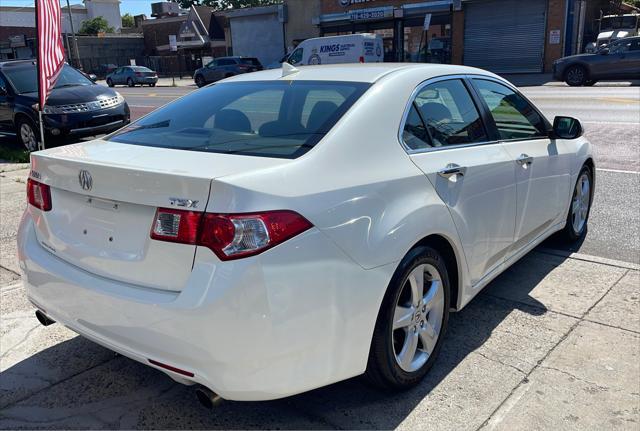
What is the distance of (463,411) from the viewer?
2.92m

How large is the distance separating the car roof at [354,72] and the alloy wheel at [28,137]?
8.80 m

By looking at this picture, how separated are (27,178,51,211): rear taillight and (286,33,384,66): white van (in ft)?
82.5

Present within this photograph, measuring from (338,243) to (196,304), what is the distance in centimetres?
62

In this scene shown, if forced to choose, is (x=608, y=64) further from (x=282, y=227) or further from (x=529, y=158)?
(x=282, y=227)

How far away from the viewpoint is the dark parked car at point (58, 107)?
1084 cm

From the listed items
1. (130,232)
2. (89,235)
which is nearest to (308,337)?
(130,232)

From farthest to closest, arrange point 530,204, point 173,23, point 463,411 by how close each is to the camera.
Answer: point 173,23, point 530,204, point 463,411

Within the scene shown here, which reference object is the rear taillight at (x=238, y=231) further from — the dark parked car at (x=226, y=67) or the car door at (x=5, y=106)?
the dark parked car at (x=226, y=67)

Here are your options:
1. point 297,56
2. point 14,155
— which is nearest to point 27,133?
point 14,155

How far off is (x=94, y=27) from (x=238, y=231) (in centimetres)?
9627

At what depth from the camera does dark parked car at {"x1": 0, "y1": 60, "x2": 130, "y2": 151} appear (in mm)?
10844

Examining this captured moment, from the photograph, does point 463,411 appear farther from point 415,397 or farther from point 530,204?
point 530,204

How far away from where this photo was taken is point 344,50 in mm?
27672

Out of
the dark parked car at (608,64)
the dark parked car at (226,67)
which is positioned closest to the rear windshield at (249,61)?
the dark parked car at (226,67)
